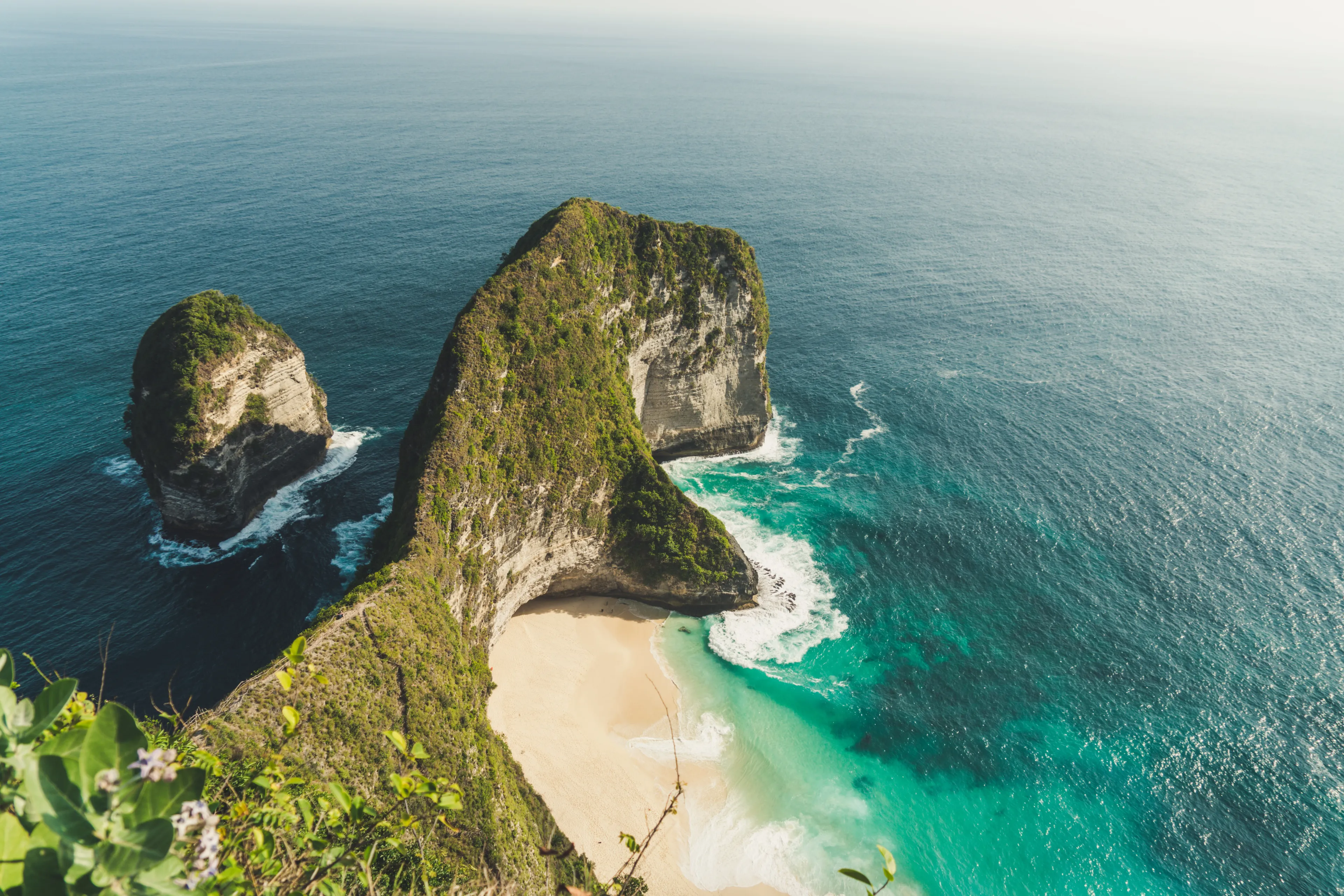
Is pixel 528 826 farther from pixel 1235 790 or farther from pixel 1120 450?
pixel 1120 450

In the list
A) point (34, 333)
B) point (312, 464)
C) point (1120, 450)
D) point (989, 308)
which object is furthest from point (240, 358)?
point (989, 308)

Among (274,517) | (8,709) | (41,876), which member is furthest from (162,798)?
(274,517)

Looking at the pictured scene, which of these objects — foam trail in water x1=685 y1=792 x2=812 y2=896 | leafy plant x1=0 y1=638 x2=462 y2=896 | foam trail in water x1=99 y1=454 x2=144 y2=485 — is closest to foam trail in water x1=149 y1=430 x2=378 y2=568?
foam trail in water x1=99 y1=454 x2=144 y2=485

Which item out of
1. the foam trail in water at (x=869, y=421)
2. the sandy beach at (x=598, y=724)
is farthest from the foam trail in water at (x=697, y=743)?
the foam trail in water at (x=869, y=421)

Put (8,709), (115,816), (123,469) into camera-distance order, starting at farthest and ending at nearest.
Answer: (123,469) < (8,709) < (115,816)

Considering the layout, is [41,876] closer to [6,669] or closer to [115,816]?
[115,816]

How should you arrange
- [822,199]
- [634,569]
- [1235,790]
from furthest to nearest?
[822,199]
[634,569]
[1235,790]

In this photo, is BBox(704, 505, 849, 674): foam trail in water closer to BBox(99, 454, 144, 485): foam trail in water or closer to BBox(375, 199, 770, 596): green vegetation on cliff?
BBox(375, 199, 770, 596): green vegetation on cliff
